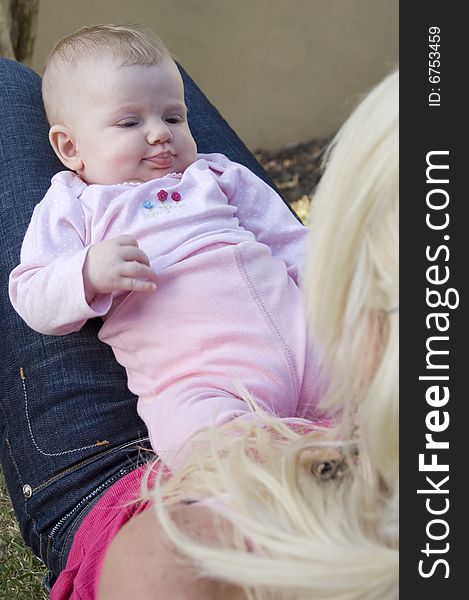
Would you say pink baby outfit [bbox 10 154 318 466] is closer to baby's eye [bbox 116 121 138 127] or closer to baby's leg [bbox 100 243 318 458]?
baby's leg [bbox 100 243 318 458]

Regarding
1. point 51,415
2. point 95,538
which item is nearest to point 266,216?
point 51,415

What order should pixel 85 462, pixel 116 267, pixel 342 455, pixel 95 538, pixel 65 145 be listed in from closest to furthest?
pixel 342 455
pixel 95 538
pixel 116 267
pixel 85 462
pixel 65 145

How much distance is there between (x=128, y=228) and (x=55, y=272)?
7.7 inches

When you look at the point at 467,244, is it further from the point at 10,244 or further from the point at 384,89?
the point at 10,244

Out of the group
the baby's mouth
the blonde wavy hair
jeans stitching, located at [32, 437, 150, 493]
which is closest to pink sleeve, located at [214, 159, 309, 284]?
the baby's mouth

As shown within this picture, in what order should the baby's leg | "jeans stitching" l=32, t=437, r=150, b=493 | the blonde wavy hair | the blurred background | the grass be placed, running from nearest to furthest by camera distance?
the blonde wavy hair, the baby's leg, "jeans stitching" l=32, t=437, r=150, b=493, the grass, the blurred background

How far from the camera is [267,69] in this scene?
5184 mm

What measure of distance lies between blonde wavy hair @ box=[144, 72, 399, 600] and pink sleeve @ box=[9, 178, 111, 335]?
2.05 feet

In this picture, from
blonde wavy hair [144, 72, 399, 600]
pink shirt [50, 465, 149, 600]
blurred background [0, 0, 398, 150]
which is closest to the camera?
blonde wavy hair [144, 72, 399, 600]

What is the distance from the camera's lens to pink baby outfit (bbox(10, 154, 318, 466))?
65.1 inches

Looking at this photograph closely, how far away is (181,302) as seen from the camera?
174 cm

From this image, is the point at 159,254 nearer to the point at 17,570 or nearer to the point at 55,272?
the point at 55,272

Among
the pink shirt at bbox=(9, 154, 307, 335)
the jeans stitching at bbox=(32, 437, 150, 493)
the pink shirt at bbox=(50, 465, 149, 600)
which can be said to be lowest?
the pink shirt at bbox=(50, 465, 149, 600)

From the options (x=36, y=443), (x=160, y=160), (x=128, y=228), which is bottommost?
(x=36, y=443)
